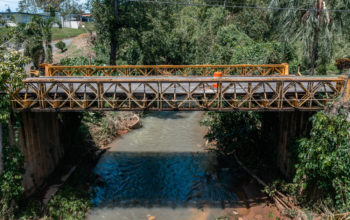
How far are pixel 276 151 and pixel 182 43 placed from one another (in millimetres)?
17713

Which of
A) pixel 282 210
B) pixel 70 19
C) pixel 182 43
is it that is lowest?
pixel 282 210

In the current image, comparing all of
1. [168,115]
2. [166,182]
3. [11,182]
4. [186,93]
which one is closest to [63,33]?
[168,115]

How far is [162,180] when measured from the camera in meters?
14.2

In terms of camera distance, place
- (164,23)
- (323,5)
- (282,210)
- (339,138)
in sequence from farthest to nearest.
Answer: (164,23)
(323,5)
(282,210)
(339,138)

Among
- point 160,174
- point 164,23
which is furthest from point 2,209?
point 164,23

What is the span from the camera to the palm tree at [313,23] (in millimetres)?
16741

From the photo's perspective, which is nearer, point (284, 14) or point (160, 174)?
point (160, 174)

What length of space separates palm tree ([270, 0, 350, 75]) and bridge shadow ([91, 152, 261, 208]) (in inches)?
341

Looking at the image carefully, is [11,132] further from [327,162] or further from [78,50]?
[78,50]

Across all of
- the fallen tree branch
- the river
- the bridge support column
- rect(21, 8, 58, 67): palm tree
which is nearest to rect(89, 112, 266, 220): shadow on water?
the river

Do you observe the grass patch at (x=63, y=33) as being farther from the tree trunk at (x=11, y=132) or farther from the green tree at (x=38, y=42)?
the tree trunk at (x=11, y=132)

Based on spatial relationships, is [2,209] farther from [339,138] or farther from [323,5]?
[323,5]

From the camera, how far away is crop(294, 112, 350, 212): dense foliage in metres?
9.05

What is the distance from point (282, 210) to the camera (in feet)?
37.1
